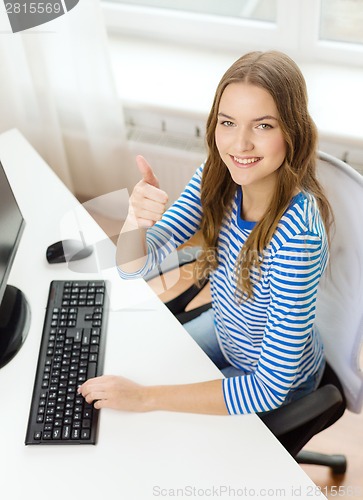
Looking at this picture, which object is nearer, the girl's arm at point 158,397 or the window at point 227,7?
the girl's arm at point 158,397

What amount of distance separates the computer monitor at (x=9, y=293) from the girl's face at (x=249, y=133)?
0.51 meters

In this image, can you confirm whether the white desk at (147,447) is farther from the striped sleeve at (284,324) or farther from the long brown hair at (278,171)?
the long brown hair at (278,171)

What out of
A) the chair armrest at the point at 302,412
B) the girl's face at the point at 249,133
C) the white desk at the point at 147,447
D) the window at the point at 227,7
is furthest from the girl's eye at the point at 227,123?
the window at the point at 227,7

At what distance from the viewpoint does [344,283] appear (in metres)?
1.26

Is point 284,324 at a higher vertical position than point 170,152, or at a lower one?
higher

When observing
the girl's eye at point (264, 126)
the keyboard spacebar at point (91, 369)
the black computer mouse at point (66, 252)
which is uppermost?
the girl's eye at point (264, 126)

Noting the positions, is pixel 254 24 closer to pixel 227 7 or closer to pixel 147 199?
pixel 227 7

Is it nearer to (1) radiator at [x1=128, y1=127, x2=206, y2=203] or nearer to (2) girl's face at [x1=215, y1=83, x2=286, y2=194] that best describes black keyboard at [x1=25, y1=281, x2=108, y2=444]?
(2) girl's face at [x1=215, y1=83, x2=286, y2=194]

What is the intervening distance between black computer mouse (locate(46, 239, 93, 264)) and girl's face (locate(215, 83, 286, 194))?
46 centimetres

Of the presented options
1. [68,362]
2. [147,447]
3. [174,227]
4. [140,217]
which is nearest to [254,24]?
[174,227]

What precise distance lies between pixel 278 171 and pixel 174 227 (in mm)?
316

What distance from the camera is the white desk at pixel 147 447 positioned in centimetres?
108

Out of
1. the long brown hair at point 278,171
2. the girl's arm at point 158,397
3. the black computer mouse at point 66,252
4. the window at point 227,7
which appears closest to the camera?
the long brown hair at point 278,171

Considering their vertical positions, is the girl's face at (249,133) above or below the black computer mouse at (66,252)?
above
